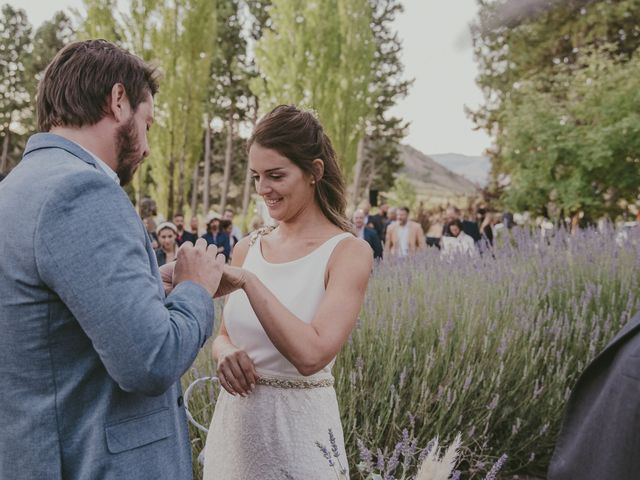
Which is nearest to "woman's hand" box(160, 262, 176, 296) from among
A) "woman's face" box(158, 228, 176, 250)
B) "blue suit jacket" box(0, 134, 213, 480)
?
"blue suit jacket" box(0, 134, 213, 480)

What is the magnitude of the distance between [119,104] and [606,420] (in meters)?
1.26

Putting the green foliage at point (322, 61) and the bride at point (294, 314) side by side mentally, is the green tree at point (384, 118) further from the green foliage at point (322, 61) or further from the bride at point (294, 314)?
the bride at point (294, 314)

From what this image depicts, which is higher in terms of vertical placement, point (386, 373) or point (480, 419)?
point (386, 373)

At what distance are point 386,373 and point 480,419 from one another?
679 mm

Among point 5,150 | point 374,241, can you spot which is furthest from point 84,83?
point 5,150

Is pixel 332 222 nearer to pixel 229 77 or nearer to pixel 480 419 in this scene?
pixel 480 419

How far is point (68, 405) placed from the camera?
4.61ft

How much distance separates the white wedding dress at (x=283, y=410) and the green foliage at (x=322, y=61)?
1992 centimetres

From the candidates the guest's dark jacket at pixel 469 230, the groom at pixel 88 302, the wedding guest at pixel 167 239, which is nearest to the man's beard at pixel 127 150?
the groom at pixel 88 302

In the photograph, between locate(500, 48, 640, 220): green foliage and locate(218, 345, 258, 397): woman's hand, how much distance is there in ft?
56.5

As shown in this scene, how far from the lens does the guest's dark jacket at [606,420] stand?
112 cm

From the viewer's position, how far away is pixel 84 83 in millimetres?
1502

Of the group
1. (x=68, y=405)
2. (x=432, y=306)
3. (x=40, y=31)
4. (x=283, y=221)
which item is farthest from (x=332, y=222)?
(x=40, y=31)

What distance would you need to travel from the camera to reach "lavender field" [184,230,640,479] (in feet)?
11.3
